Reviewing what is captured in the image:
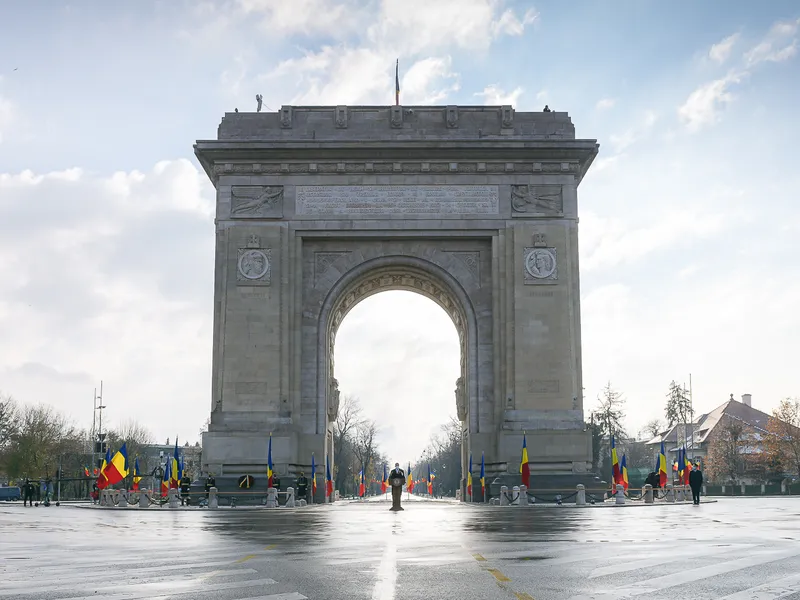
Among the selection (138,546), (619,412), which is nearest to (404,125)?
(138,546)

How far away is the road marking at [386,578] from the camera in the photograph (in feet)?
31.9

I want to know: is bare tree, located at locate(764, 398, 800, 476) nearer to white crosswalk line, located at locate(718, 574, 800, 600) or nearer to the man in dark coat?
the man in dark coat

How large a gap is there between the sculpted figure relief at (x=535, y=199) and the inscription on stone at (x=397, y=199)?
0.98 m

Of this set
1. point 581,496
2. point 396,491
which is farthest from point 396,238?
point 581,496

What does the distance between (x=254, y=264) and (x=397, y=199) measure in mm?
7338

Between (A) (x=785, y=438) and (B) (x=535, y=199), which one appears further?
(A) (x=785, y=438)

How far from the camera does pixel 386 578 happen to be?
1117 cm

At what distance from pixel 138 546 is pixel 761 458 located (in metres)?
97.7

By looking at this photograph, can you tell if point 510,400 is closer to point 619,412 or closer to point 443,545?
point 443,545

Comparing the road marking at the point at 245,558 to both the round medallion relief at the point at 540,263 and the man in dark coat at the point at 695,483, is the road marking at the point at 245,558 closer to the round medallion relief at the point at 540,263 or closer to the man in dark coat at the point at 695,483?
the man in dark coat at the point at 695,483

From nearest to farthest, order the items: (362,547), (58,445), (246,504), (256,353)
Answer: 1. (362,547)
2. (246,504)
3. (256,353)
4. (58,445)

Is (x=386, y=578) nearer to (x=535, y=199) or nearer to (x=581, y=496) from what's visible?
(x=581, y=496)

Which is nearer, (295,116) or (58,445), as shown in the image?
(295,116)

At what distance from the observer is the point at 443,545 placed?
640 inches
